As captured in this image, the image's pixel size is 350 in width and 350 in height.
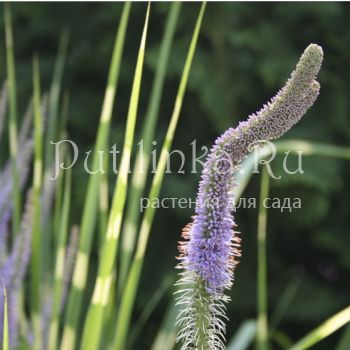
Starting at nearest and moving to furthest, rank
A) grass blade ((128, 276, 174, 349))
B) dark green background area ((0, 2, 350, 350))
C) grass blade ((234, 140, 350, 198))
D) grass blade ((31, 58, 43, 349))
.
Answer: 1. grass blade ((234, 140, 350, 198))
2. grass blade ((31, 58, 43, 349))
3. grass blade ((128, 276, 174, 349))
4. dark green background area ((0, 2, 350, 350))

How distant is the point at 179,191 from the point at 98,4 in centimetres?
161

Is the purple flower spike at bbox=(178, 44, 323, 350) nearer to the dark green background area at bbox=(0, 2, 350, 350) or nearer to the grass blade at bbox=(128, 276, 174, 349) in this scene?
the grass blade at bbox=(128, 276, 174, 349)

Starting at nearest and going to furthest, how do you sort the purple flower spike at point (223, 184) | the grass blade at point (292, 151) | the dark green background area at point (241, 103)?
the purple flower spike at point (223, 184), the grass blade at point (292, 151), the dark green background area at point (241, 103)

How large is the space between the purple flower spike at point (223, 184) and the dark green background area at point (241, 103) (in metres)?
3.01

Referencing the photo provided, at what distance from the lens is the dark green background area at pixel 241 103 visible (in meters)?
4.52

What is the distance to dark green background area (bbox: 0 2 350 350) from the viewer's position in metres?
4.52

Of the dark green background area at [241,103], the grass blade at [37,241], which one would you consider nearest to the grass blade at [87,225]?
the grass blade at [37,241]

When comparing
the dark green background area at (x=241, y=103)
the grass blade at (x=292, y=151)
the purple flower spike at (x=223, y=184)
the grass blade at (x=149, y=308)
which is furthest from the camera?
the dark green background area at (x=241, y=103)

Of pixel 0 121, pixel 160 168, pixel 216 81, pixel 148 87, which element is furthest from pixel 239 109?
pixel 160 168

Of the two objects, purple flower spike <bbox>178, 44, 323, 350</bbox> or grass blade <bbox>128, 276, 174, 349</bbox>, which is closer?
purple flower spike <bbox>178, 44, 323, 350</bbox>

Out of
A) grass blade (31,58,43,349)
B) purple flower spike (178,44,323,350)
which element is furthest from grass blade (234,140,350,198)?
grass blade (31,58,43,349)

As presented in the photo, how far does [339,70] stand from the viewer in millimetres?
4871

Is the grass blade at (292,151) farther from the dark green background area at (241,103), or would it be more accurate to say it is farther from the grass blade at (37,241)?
the dark green background area at (241,103)

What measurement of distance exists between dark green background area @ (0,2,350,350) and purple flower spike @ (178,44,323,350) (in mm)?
3008
